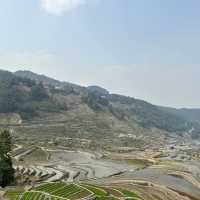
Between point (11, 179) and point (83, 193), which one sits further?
point (11, 179)

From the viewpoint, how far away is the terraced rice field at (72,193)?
61.2m

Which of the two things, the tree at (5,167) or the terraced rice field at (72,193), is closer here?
the terraced rice field at (72,193)

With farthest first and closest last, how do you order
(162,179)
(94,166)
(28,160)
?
1. (28,160)
2. (94,166)
3. (162,179)

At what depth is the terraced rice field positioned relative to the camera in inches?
2407

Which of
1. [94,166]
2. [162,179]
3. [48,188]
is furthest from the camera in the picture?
[94,166]

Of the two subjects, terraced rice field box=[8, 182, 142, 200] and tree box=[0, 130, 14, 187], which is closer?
terraced rice field box=[8, 182, 142, 200]

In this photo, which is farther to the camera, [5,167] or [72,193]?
[5,167]

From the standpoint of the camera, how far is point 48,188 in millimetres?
67562

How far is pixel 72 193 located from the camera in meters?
64.6

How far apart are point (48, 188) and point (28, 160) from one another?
73.3m

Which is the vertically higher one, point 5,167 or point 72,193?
point 5,167

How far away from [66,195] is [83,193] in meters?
3.10

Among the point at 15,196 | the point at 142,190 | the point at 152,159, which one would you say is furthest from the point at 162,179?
the point at 152,159

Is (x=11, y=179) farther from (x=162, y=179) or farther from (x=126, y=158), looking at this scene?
(x=126, y=158)
